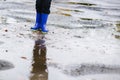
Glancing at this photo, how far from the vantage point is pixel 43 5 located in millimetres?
10062

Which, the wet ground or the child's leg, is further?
the child's leg

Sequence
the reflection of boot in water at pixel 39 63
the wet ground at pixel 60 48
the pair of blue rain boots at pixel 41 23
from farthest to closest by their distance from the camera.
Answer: the pair of blue rain boots at pixel 41 23 < the wet ground at pixel 60 48 < the reflection of boot in water at pixel 39 63

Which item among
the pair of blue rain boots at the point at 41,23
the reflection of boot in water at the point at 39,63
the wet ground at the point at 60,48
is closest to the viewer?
the reflection of boot in water at the point at 39,63

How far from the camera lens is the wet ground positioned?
6.32 metres

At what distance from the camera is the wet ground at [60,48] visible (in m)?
6.32

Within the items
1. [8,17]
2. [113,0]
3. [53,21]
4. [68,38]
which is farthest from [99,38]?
[113,0]

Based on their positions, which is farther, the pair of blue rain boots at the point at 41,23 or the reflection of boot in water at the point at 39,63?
the pair of blue rain boots at the point at 41,23

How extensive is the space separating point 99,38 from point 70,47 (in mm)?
1559

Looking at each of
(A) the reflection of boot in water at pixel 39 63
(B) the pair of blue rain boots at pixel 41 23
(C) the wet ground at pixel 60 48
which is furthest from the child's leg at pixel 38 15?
(A) the reflection of boot in water at pixel 39 63

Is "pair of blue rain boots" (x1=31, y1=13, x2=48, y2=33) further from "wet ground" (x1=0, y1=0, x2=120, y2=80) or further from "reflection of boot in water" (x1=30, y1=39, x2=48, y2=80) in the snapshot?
"reflection of boot in water" (x1=30, y1=39, x2=48, y2=80)

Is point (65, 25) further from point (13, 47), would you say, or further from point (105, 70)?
point (105, 70)

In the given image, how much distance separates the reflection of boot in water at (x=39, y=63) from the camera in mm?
6010

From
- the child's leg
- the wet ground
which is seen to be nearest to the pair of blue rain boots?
the child's leg

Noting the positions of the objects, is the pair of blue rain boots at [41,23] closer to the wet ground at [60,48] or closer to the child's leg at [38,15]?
the child's leg at [38,15]
